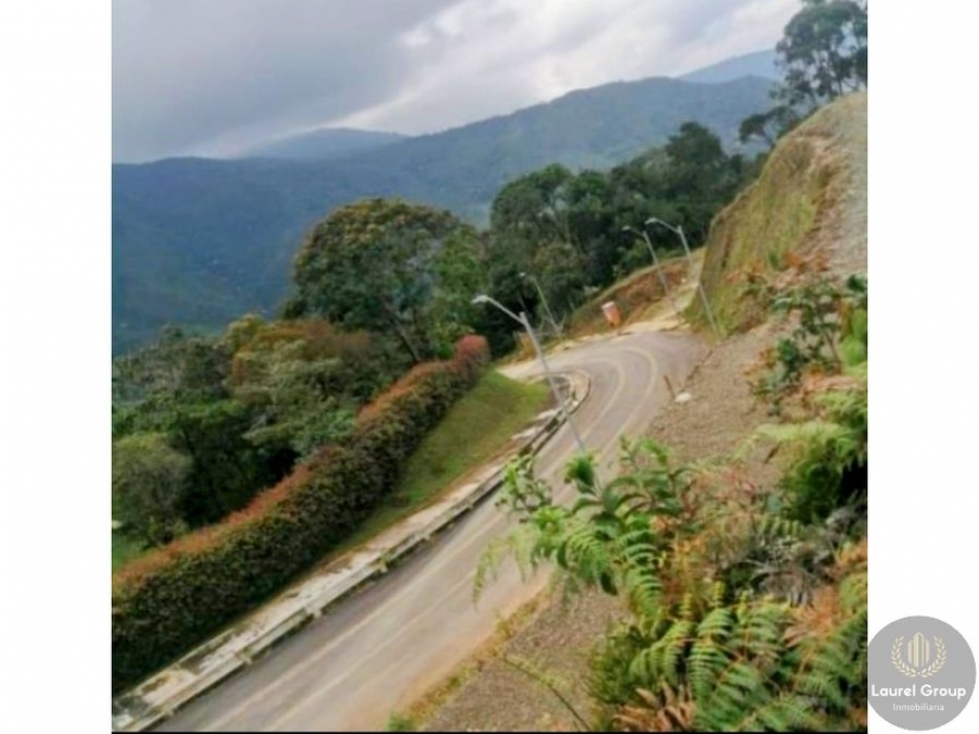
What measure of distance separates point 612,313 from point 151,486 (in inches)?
54.2

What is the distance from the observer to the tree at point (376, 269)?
8.13 feet

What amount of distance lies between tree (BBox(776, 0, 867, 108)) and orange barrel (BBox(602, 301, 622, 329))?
848 millimetres

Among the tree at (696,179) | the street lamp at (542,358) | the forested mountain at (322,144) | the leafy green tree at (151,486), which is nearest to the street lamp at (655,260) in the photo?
the tree at (696,179)

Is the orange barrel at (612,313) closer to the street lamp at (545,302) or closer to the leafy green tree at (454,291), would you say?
the street lamp at (545,302)

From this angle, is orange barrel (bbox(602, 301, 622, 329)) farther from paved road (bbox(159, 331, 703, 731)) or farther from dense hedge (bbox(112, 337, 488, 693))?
dense hedge (bbox(112, 337, 488, 693))

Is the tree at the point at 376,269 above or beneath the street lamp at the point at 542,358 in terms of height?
→ above

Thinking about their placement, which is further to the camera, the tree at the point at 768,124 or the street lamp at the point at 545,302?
the tree at the point at 768,124

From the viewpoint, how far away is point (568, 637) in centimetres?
243

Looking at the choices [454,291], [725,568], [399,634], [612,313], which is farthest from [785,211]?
[399,634]

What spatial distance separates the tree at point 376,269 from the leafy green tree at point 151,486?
510 millimetres
